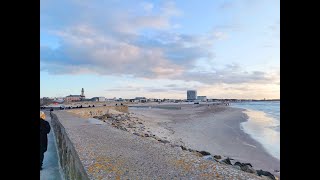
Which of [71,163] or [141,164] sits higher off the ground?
[141,164]

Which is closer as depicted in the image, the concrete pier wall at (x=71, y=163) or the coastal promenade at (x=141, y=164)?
the coastal promenade at (x=141, y=164)

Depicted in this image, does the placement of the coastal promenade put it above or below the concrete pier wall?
above

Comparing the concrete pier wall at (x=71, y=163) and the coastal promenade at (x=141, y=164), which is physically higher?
the coastal promenade at (x=141, y=164)

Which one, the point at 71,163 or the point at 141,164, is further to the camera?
the point at 71,163

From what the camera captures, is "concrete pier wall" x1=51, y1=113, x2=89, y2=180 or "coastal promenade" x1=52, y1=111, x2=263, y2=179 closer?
"coastal promenade" x1=52, y1=111, x2=263, y2=179
